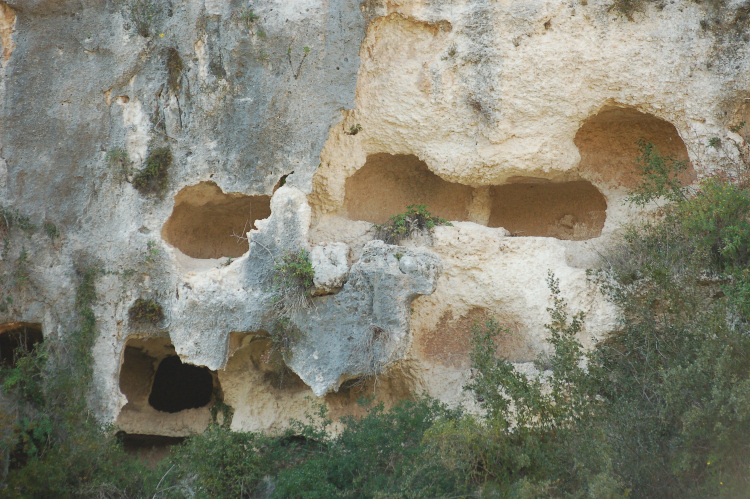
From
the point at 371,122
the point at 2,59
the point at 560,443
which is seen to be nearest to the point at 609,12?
the point at 371,122

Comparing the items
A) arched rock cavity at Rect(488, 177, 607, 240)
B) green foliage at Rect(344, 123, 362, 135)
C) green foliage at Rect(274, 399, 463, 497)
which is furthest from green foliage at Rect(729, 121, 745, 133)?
green foliage at Rect(274, 399, 463, 497)

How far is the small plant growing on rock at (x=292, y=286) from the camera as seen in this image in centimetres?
973

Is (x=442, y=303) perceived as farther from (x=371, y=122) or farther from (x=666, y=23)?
(x=666, y=23)

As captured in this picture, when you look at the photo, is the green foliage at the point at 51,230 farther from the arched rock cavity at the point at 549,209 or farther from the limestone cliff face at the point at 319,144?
the arched rock cavity at the point at 549,209

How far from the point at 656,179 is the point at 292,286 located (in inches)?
187

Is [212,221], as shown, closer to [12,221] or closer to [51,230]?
[51,230]

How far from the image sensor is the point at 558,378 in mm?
8336

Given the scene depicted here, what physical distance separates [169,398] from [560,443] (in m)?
6.55

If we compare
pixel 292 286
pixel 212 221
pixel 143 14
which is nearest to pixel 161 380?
pixel 212 221

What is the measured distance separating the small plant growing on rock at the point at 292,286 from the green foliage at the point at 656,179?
169 inches

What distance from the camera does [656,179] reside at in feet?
32.8

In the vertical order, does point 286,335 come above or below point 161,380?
above

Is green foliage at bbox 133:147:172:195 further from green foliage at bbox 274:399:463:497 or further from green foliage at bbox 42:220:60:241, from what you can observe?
green foliage at bbox 274:399:463:497

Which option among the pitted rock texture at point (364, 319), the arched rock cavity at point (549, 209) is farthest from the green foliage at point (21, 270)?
the arched rock cavity at point (549, 209)
